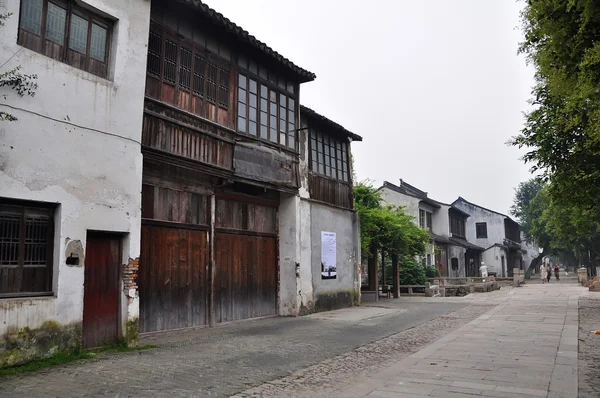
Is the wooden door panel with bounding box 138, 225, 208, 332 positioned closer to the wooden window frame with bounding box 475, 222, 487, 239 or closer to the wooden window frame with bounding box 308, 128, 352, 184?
the wooden window frame with bounding box 308, 128, 352, 184

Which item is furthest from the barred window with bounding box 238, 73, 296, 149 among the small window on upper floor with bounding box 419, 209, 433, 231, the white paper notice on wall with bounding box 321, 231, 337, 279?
the small window on upper floor with bounding box 419, 209, 433, 231

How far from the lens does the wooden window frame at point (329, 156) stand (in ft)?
53.5

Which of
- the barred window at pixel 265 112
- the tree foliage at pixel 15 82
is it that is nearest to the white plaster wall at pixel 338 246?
the barred window at pixel 265 112

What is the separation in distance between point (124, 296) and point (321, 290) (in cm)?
819

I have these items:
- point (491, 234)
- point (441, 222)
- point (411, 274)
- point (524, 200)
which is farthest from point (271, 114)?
point (524, 200)

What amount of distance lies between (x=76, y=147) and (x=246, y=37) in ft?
19.1

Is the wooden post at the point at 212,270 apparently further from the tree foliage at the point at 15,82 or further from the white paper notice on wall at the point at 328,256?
the tree foliage at the point at 15,82

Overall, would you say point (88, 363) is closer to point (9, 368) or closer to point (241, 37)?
point (9, 368)

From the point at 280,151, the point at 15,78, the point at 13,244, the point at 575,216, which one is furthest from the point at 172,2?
the point at 575,216

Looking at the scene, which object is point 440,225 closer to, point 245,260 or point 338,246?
point 338,246

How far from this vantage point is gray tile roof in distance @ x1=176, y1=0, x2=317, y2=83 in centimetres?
1055

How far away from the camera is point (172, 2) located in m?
10.3

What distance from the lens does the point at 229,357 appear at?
8070 mm

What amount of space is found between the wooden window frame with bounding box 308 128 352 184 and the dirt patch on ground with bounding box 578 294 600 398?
8904mm
